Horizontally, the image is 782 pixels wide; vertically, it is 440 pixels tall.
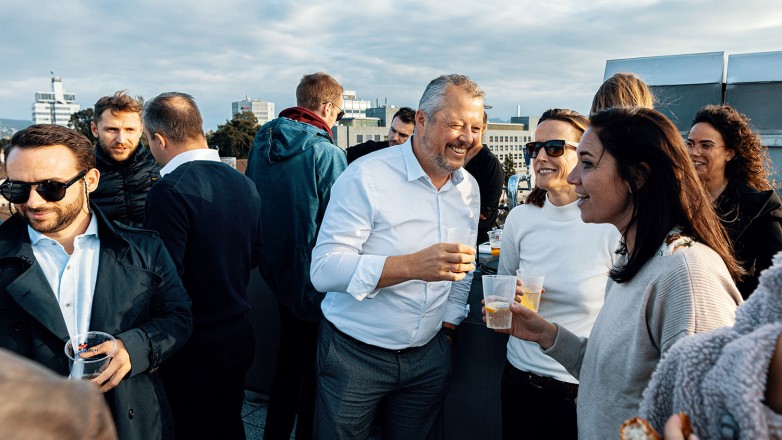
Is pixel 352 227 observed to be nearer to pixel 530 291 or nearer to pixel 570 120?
pixel 530 291

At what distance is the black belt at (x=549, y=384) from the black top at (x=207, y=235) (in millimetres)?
1571

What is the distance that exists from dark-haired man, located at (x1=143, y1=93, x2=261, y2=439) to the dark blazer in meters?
0.38

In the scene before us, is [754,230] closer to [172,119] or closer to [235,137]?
[172,119]

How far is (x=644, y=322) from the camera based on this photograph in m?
1.53

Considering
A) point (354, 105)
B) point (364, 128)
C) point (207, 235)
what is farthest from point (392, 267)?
point (354, 105)

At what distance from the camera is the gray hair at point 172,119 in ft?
10.4

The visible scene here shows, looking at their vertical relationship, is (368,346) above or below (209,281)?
below

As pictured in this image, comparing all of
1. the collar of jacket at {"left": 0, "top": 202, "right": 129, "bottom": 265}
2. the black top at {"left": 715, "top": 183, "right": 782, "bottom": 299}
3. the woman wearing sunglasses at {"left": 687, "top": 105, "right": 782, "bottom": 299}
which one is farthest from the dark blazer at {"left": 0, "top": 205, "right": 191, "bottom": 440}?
the woman wearing sunglasses at {"left": 687, "top": 105, "right": 782, "bottom": 299}

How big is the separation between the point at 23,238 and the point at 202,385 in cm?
120

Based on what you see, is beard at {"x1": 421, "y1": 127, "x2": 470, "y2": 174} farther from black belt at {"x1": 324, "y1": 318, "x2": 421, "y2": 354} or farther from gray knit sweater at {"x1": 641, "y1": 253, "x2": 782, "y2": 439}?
gray knit sweater at {"x1": 641, "y1": 253, "x2": 782, "y2": 439}

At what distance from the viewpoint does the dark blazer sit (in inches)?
75.7

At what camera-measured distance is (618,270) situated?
1744 millimetres

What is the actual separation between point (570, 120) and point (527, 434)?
150 cm

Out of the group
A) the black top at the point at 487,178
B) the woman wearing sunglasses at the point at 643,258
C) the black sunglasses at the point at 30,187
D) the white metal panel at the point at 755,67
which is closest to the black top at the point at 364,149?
the black top at the point at 487,178
